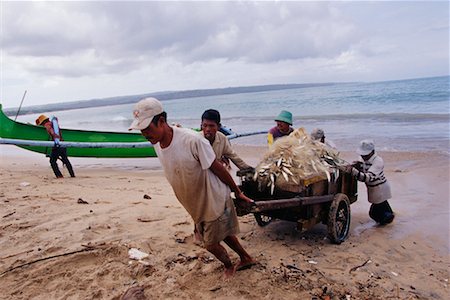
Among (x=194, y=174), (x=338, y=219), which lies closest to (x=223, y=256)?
(x=194, y=174)

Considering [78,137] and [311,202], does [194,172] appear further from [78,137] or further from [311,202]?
[78,137]

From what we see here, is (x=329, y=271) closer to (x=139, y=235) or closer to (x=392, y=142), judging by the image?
(x=139, y=235)

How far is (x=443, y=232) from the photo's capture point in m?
4.64

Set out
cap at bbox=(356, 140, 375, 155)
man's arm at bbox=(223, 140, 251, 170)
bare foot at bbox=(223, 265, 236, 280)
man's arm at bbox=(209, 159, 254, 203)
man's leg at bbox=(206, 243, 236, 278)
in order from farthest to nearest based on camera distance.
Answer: cap at bbox=(356, 140, 375, 155) < man's arm at bbox=(223, 140, 251, 170) < bare foot at bbox=(223, 265, 236, 280) < man's leg at bbox=(206, 243, 236, 278) < man's arm at bbox=(209, 159, 254, 203)

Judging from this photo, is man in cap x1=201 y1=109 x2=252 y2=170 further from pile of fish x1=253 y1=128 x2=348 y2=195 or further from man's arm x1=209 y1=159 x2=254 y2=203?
man's arm x1=209 y1=159 x2=254 y2=203

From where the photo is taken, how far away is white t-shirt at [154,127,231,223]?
2.61 m

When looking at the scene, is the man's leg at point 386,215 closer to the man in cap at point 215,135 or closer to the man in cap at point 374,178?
the man in cap at point 374,178

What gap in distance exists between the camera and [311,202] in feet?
12.4

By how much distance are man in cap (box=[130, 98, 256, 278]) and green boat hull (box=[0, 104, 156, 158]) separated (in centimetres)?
769

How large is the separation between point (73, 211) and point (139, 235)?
1377 mm

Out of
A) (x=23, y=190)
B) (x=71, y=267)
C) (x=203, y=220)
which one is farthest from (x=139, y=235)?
(x=23, y=190)

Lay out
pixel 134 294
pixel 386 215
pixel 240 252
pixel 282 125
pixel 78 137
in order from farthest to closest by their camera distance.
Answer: pixel 78 137
pixel 282 125
pixel 386 215
pixel 240 252
pixel 134 294

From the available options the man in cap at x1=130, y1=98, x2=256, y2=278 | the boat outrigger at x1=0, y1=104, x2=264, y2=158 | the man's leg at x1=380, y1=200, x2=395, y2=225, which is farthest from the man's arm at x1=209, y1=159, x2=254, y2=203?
the boat outrigger at x1=0, y1=104, x2=264, y2=158

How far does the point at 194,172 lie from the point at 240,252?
1.08m
